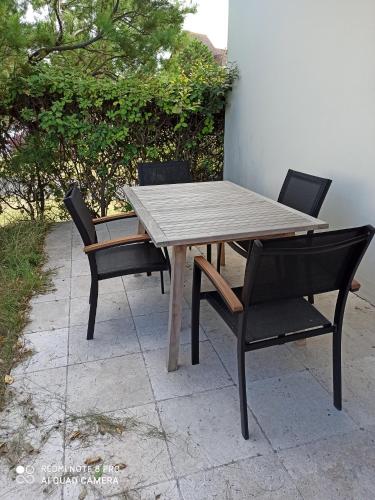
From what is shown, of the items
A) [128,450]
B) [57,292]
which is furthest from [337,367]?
[57,292]

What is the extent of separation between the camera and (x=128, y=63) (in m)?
5.30

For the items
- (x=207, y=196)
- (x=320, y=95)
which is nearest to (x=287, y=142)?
(x=320, y=95)

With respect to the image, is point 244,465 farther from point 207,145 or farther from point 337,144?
point 207,145

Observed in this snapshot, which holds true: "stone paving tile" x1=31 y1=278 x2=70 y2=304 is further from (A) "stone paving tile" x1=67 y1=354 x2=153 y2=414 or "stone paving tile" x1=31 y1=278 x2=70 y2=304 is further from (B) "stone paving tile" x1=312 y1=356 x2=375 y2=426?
(B) "stone paving tile" x1=312 y1=356 x2=375 y2=426

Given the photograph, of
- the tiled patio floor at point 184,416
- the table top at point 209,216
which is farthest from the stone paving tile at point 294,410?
the table top at point 209,216

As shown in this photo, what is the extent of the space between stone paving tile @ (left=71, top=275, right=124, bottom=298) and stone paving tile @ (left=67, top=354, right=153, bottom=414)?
2.75ft

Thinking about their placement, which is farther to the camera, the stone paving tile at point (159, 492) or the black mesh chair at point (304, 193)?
the black mesh chair at point (304, 193)

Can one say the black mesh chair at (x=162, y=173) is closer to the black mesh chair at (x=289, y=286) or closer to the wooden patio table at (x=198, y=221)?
the wooden patio table at (x=198, y=221)

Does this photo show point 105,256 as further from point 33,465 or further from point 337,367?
point 337,367

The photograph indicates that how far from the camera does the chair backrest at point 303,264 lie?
4.09 feet

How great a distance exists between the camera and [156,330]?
224 cm

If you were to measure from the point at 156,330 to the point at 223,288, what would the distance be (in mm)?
903

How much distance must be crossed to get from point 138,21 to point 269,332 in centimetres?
523

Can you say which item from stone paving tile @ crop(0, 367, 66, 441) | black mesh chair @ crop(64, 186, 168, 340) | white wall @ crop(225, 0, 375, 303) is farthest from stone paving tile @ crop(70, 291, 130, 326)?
white wall @ crop(225, 0, 375, 303)
